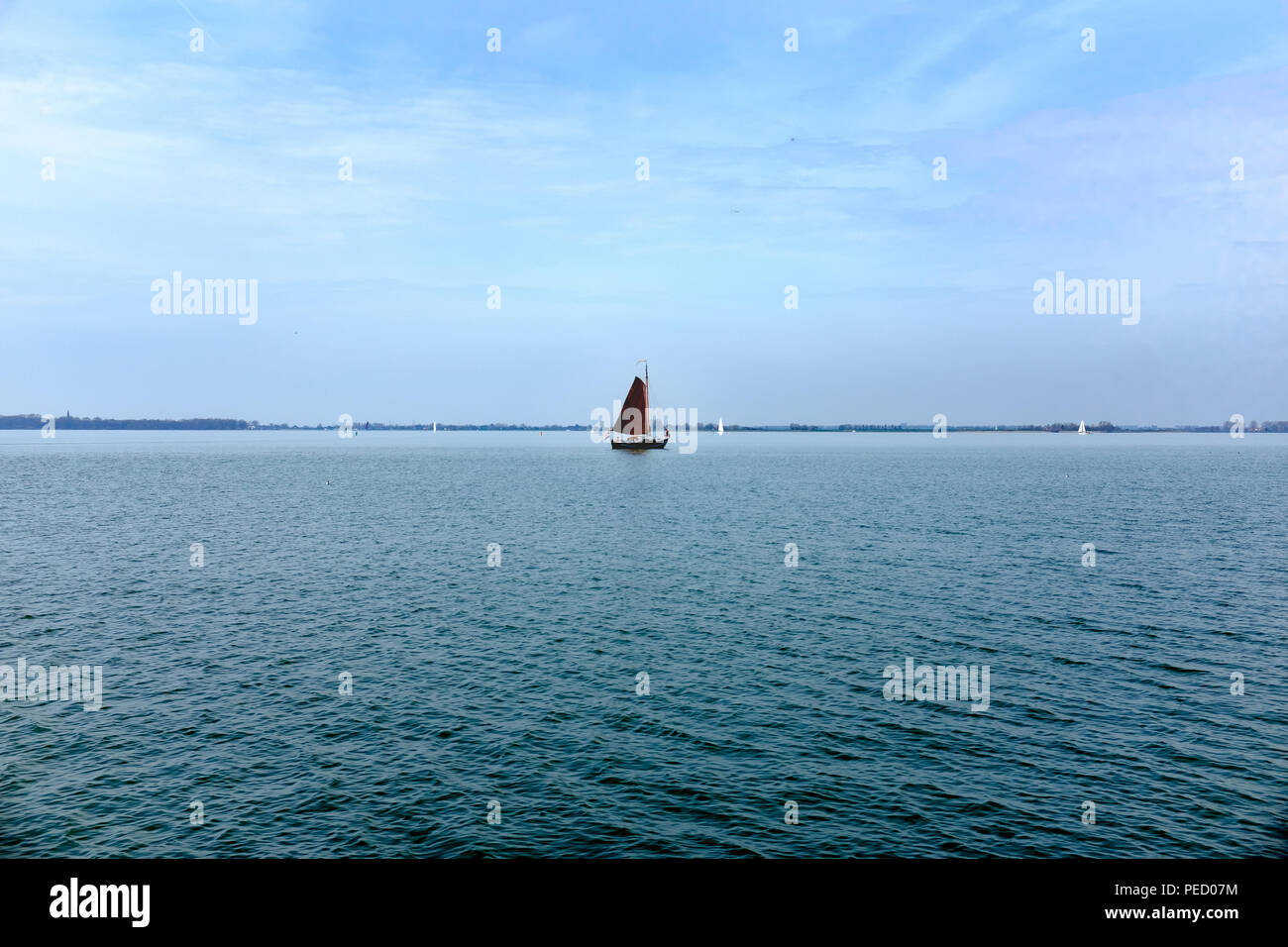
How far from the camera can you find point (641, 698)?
3194 centimetres

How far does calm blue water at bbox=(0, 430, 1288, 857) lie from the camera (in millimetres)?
21766

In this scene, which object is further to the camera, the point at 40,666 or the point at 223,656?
the point at 223,656

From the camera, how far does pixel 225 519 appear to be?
87375 millimetres

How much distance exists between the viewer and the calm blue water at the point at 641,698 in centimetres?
2177

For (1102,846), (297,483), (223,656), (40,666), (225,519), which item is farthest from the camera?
(297,483)
